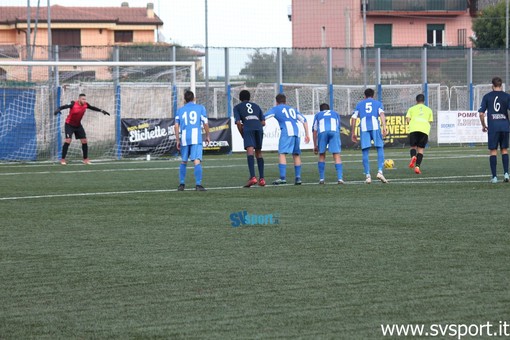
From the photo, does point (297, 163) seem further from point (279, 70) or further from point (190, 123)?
point (279, 70)

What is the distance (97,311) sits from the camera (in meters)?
7.29

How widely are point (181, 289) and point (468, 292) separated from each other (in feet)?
7.28

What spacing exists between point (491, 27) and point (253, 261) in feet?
167

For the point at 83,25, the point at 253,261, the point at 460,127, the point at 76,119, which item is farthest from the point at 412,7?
the point at 253,261

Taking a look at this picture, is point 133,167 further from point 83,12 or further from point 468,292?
point 83,12

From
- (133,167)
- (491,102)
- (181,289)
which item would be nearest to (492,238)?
(181,289)

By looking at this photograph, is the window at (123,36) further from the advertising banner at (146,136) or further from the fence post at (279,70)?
the advertising banner at (146,136)

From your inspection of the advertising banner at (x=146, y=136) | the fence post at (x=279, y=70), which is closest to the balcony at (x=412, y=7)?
the fence post at (x=279, y=70)

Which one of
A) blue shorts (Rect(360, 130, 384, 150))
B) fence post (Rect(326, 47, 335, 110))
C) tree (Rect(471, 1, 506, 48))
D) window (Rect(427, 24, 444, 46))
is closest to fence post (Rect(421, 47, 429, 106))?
fence post (Rect(326, 47, 335, 110))

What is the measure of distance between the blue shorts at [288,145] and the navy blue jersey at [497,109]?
12.1 ft

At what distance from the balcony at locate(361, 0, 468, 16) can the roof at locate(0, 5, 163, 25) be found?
1976 centimetres

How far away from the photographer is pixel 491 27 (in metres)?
57.7

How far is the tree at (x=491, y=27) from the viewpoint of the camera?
57.5 m

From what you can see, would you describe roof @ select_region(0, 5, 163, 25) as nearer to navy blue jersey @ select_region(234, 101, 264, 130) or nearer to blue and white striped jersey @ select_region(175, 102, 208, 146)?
navy blue jersey @ select_region(234, 101, 264, 130)
